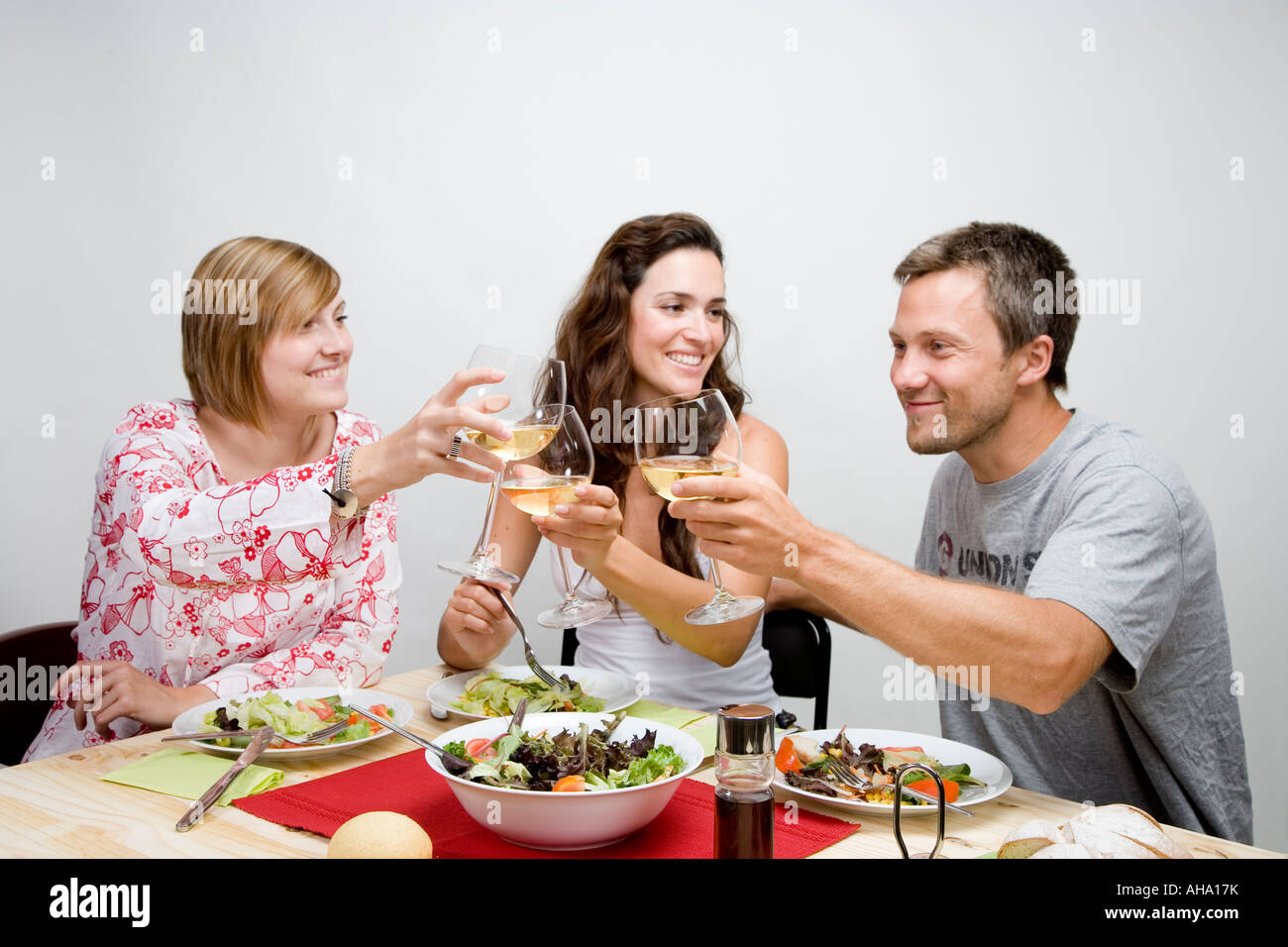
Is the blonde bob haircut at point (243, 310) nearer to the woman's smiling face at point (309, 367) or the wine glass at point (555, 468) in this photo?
the woman's smiling face at point (309, 367)

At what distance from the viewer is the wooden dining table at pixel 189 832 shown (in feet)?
3.79

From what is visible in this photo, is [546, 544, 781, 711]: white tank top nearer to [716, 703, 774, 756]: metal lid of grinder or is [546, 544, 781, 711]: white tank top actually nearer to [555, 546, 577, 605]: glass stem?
[555, 546, 577, 605]: glass stem

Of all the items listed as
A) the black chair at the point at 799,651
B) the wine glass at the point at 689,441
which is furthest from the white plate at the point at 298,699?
the black chair at the point at 799,651

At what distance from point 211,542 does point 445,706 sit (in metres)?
0.46

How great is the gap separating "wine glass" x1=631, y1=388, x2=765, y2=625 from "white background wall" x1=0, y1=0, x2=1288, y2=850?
1904 mm

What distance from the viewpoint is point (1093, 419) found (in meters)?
1.91

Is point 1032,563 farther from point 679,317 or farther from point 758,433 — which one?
point 679,317

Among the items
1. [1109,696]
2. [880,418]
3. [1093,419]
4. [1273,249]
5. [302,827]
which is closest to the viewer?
[302,827]

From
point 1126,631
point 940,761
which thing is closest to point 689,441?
point 940,761

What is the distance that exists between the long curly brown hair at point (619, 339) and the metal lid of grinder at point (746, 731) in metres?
1.40

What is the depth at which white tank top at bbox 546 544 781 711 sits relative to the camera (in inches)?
90.4

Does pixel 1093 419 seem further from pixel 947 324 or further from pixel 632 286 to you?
pixel 632 286
